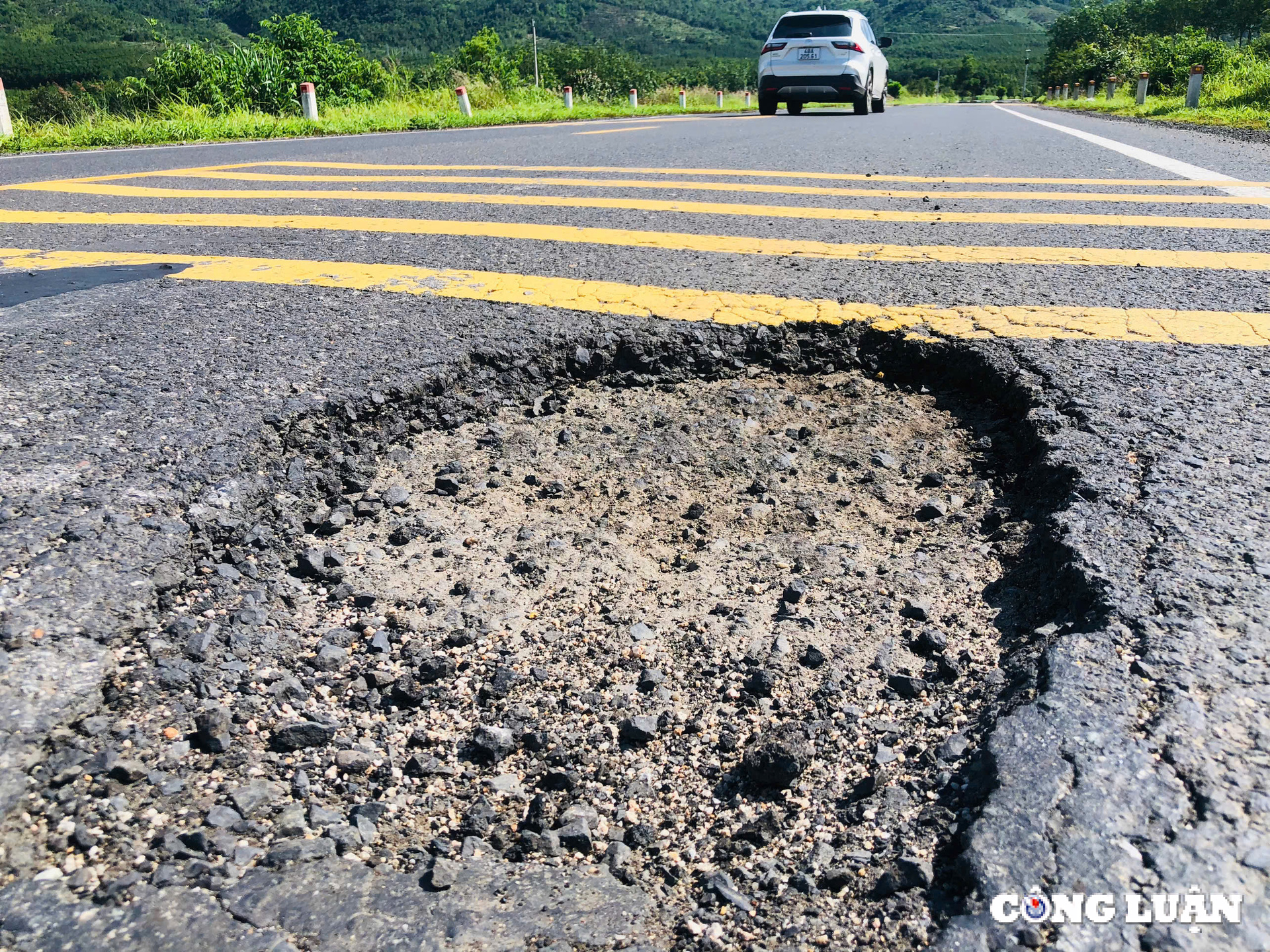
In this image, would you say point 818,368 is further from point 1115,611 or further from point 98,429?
point 98,429

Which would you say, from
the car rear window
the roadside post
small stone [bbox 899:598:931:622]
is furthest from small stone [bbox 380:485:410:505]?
the car rear window

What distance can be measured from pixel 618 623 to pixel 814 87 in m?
13.2

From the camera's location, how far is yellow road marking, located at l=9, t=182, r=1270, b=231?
4.10 meters

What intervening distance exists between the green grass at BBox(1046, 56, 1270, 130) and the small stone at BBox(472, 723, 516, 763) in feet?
39.0

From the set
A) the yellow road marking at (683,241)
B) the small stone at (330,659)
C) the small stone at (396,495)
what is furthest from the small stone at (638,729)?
the yellow road marking at (683,241)

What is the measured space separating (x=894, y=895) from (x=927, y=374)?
1.87m

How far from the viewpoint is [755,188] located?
5.33m

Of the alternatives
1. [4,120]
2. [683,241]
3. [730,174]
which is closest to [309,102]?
[4,120]

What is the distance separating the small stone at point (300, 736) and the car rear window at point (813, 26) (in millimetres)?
13611

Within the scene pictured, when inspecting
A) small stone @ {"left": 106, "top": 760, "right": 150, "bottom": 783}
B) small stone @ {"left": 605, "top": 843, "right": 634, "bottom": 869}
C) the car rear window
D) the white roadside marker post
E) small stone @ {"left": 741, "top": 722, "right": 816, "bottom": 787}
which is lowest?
small stone @ {"left": 605, "top": 843, "right": 634, "bottom": 869}

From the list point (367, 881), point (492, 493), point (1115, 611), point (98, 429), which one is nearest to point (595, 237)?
point (492, 493)

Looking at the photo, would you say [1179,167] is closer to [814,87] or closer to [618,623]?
[618,623]

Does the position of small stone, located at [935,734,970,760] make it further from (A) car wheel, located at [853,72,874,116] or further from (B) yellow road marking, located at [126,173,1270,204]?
(A) car wheel, located at [853,72,874,116]

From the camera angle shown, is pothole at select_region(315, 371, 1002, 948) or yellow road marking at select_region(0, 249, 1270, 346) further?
yellow road marking at select_region(0, 249, 1270, 346)
